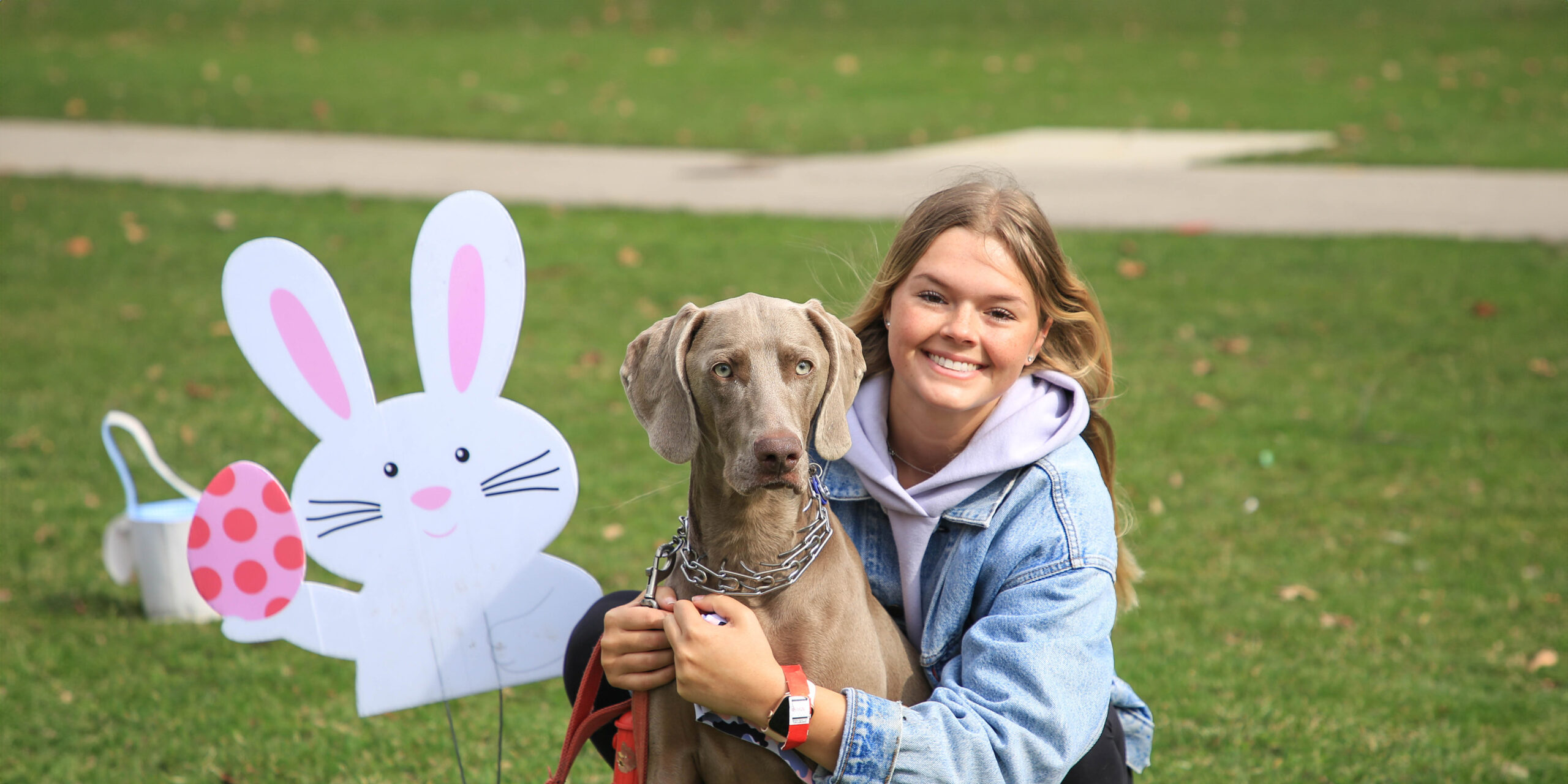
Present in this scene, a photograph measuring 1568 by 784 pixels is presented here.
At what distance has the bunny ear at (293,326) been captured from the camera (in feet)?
9.34

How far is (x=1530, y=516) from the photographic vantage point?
18.5 feet

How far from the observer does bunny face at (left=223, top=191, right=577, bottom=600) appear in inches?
113

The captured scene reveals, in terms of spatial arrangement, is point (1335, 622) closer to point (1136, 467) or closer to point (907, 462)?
point (1136, 467)

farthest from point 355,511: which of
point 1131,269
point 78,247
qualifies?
point 78,247

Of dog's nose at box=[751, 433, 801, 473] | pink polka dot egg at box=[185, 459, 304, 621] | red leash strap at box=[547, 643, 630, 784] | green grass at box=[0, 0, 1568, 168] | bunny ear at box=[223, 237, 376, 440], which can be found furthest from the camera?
green grass at box=[0, 0, 1568, 168]

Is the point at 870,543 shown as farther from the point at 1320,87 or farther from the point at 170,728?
the point at 1320,87

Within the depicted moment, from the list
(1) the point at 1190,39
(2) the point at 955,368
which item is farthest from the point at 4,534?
(1) the point at 1190,39

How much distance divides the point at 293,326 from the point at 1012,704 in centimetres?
182

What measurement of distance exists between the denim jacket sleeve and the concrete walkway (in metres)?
7.53

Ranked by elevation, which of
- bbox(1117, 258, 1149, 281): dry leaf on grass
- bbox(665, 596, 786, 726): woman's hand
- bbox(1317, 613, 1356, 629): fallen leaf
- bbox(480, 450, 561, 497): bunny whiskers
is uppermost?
bbox(1117, 258, 1149, 281): dry leaf on grass

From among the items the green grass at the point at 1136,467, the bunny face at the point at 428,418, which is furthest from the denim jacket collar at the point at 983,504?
the green grass at the point at 1136,467

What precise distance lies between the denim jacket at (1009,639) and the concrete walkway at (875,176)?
7325 mm

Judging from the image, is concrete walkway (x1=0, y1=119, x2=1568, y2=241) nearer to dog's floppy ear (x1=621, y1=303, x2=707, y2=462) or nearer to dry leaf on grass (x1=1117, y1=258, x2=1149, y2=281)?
dry leaf on grass (x1=1117, y1=258, x2=1149, y2=281)

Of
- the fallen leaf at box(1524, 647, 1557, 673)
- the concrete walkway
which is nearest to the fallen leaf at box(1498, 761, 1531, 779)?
the fallen leaf at box(1524, 647, 1557, 673)
